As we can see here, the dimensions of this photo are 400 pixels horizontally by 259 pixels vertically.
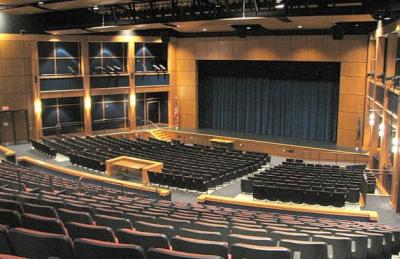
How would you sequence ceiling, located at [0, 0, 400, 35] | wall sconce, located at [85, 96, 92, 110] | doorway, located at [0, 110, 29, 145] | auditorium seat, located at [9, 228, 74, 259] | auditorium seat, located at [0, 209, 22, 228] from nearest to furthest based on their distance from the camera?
auditorium seat, located at [9, 228, 74, 259] → auditorium seat, located at [0, 209, 22, 228] → ceiling, located at [0, 0, 400, 35] → doorway, located at [0, 110, 29, 145] → wall sconce, located at [85, 96, 92, 110]

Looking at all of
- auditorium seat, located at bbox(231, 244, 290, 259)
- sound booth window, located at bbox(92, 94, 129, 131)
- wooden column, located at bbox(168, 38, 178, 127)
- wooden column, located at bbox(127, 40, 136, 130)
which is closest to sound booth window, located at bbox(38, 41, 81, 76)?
sound booth window, located at bbox(92, 94, 129, 131)

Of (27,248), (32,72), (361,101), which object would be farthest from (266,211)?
(32,72)

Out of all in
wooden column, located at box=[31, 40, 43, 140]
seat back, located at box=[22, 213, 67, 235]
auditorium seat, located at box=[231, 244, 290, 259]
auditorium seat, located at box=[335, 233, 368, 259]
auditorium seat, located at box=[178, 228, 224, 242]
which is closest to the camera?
auditorium seat, located at box=[231, 244, 290, 259]

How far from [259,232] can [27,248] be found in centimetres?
318

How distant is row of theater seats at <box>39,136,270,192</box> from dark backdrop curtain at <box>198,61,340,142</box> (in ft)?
18.1

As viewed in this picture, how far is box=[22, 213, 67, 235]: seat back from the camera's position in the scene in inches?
149

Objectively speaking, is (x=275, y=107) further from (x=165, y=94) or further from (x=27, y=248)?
(x=27, y=248)

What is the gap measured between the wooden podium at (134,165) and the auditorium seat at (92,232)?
10.5 meters

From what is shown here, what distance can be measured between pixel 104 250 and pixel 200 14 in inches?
553

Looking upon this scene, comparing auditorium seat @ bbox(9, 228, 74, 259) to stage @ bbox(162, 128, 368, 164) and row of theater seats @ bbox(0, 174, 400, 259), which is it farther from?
stage @ bbox(162, 128, 368, 164)

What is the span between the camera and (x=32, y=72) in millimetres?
20875

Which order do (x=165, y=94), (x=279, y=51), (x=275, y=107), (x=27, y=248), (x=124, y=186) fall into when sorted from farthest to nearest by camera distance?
(x=165, y=94)
(x=275, y=107)
(x=279, y=51)
(x=124, y=186)
(x=27, y=248)

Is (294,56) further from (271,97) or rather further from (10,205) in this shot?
(10,205)

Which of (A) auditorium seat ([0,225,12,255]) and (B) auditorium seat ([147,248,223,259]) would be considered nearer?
(B) auditorium seat ([147,248,223,259])
